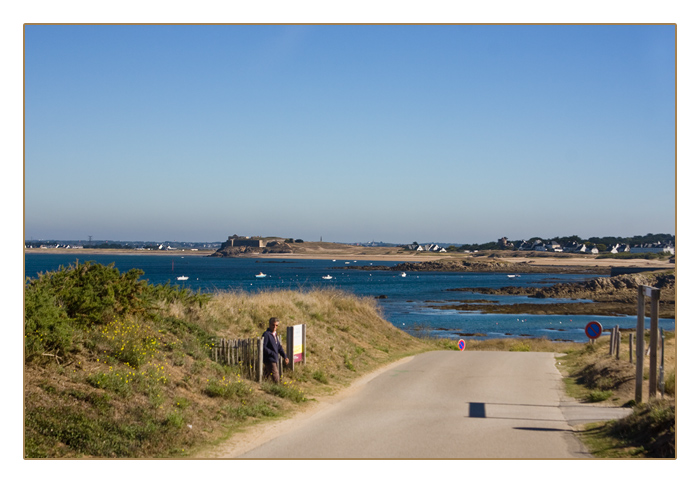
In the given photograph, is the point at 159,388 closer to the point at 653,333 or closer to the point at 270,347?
the point at 270,347

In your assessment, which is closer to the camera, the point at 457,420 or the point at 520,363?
the point at 457,420

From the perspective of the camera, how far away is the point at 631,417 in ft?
32.7

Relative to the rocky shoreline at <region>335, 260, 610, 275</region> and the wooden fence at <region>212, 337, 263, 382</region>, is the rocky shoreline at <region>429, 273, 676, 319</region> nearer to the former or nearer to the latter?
the wooden fence at <region>212, 337, 263, 382</region>

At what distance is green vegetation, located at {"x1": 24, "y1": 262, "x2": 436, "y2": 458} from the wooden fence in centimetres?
29

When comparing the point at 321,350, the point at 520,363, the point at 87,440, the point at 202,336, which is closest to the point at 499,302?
the point at 520,363

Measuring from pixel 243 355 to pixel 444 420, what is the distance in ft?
17.8

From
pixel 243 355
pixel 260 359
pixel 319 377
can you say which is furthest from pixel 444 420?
pixel 319 377

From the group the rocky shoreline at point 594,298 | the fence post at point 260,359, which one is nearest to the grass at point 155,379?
the fence post at point 260,359

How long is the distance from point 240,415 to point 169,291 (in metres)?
6.80

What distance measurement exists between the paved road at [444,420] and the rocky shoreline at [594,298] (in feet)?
151

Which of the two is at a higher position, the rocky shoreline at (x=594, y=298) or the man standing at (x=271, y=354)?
the man standing at (x=271, y=354)

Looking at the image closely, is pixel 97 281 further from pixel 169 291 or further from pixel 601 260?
pixel 601 260

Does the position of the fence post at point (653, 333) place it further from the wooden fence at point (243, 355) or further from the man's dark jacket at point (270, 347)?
the wooden fence at point (243, 355)

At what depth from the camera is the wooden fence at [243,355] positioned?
14.3 meters
